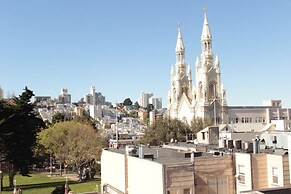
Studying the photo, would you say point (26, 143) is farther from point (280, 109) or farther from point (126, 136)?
point (280, 109)

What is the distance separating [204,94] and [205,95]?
403mm

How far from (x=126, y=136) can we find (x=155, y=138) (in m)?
39.9

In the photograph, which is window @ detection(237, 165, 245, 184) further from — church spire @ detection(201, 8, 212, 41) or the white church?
church spire @ detection(201, 8, 212, 41)

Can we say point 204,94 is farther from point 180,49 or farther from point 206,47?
point 180,49

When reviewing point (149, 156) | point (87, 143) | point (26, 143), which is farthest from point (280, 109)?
point (149, 156)

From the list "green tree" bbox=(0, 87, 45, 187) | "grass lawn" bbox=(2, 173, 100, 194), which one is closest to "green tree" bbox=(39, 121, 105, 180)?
"grass lawn" bbox=(2, 173, 100, 194)

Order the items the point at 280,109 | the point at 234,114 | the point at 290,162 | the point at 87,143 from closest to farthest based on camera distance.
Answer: the point at 290,162, the point at 87,143, the point at 234,114, the point at 280,109

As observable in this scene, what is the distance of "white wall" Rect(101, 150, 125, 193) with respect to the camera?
87.0 ft

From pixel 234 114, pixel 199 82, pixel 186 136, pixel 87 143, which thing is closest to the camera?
pixel 87 143

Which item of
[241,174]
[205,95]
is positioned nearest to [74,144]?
[241,174]

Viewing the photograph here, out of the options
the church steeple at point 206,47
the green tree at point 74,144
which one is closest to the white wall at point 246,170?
the green tree at point 74,144

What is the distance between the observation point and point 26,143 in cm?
A: 5425

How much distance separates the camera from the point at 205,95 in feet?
338

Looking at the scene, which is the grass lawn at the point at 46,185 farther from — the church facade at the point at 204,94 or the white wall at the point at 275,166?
the church facade at the point at 204,94
